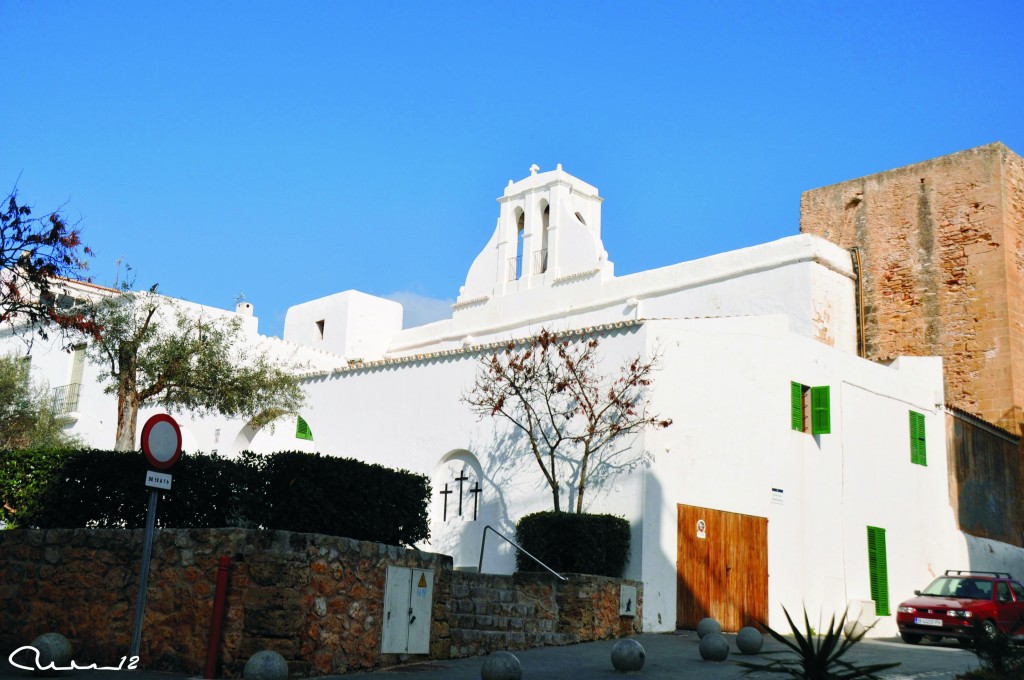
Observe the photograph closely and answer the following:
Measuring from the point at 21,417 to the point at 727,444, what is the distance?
63.0 feet

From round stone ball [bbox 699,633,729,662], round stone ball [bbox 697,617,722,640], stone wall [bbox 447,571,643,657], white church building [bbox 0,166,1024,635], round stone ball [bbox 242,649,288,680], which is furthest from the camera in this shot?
white church building [bbox 0,166,1024,635]

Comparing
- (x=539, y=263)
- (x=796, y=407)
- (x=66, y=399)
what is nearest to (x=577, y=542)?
(x=796, y=407)

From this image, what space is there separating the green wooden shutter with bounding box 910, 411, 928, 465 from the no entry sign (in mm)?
17653

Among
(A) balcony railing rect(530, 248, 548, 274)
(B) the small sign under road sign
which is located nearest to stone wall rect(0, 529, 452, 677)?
(B) the small sign under road sign

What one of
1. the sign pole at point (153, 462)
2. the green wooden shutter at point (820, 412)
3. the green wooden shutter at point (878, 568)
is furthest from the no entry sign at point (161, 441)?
the green wooden shutter at point (878, 568)

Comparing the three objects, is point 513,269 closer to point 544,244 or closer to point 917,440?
point 544,244

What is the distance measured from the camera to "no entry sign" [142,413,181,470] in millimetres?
10109

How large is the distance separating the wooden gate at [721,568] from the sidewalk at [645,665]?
1.40m

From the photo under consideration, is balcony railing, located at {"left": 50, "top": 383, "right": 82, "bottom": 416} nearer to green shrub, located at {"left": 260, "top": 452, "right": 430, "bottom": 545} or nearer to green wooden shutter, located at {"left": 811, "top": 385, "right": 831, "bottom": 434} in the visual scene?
green shrub, located at {"left": 260, "top": 452, "right": 430, "bottom": 545}

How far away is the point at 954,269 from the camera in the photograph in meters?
29.3

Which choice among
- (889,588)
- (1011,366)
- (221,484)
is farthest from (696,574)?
(1011,366)

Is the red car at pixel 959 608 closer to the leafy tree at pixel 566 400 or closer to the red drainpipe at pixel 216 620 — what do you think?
the leafy tree at pixel 566 400

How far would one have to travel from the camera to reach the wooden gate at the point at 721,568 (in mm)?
18156

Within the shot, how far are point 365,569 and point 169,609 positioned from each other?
2.25m
